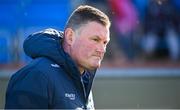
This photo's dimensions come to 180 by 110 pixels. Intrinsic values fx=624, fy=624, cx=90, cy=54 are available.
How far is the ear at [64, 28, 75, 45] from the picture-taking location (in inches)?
131

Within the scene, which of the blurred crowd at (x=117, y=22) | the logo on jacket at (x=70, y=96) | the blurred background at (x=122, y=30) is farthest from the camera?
the blurred crowd at (x=117, y=22)

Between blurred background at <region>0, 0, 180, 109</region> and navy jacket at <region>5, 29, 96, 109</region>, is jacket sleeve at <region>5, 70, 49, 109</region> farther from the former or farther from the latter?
blurred background at <region>0, 0, 180, 109</region>

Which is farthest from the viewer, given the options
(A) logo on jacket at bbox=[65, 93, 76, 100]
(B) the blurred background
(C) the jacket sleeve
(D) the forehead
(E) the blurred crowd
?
(E) the blurred crowd

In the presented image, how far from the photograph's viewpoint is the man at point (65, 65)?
3.03 metres

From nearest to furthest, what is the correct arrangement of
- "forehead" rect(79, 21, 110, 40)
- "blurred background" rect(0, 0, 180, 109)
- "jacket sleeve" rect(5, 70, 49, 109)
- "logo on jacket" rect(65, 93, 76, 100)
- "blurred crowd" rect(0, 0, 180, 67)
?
"jacket sleeve" rect(5, 70, 49, 109) → "logo on jacket" rect(65, 93, 76, 100) → "forehead" rect(79, 21, 110, 40) → "blurred background" rect(0, 0, 180, 109) → "blurred crowd" rect(0, 0, 180, 67)

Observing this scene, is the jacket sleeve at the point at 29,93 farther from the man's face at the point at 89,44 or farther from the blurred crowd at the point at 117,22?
the blurred crowd at the point at 117,22

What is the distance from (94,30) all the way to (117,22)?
7876 millimetres

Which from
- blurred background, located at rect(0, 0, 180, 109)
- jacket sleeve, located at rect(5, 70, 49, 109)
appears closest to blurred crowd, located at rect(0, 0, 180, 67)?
blurred background, located at rect(0, 0, 180, 109)

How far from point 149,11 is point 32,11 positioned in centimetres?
210

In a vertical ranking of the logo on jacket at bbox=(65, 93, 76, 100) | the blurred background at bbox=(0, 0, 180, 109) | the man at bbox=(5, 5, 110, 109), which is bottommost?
the logo on jacket at bbox=(65, 93, 76, 100)

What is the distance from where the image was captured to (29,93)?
3.00 meters

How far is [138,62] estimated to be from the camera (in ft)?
36.4

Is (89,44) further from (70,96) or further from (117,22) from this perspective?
(117,22)

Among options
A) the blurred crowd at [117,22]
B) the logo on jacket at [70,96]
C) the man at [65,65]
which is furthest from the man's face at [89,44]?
the blurred crowd at [117,22]
